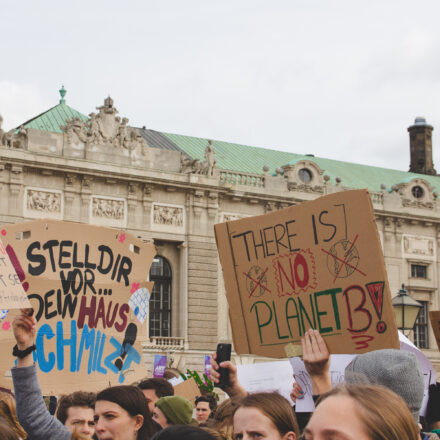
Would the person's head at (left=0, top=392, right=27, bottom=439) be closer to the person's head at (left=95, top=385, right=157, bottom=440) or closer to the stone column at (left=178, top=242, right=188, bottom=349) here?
the person's head at (left=95, top=385, right=157, bottom=440)

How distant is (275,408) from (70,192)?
32128 mm

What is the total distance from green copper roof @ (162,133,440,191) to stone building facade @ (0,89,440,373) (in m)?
1.34

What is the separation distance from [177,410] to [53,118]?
117ft

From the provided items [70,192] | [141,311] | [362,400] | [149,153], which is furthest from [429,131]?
[362,400]

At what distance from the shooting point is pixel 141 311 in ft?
29.3

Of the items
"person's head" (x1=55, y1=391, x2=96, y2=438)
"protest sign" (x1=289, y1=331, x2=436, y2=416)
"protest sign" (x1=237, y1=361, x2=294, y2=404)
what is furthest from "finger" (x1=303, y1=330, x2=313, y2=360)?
"protest sign" (x1=237, y1=361, x2=294, y2=404)

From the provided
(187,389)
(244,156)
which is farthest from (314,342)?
(244,156)

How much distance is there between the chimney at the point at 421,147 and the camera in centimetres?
5772

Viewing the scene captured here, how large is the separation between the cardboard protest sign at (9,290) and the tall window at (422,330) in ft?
130

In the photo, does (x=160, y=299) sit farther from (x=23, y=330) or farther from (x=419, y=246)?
(x=23, y=330)

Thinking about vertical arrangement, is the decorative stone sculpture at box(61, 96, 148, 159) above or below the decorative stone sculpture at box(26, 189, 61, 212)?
above

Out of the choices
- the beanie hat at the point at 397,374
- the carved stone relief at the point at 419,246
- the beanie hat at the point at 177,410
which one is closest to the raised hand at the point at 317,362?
the beanie hat at the point at 397,374

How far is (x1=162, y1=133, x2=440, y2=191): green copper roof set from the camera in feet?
149

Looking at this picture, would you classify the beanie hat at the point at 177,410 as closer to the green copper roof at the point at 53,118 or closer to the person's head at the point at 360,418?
the person's head at the point at 360,418
